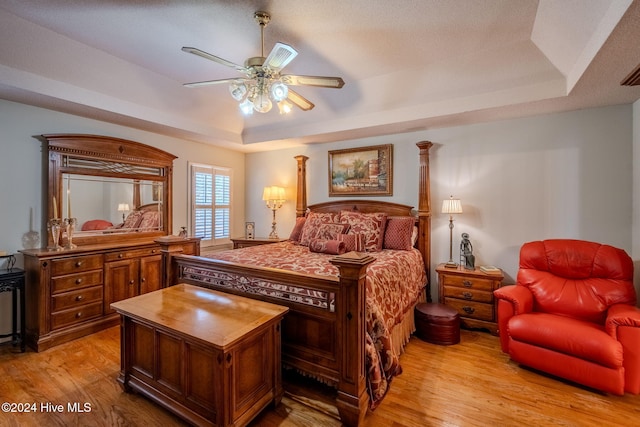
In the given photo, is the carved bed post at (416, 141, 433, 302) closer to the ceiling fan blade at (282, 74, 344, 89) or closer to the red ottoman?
the red ottoman

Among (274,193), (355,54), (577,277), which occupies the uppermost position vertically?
(355,54)

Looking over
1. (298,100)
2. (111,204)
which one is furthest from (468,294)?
(111,204)

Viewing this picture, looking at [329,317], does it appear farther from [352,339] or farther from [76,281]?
[76,281]

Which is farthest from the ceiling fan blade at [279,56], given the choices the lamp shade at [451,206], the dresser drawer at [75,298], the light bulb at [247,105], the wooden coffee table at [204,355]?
the dresser drawer at [75,298]

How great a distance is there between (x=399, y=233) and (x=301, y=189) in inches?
74.1

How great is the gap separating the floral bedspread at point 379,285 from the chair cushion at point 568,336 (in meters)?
0.95

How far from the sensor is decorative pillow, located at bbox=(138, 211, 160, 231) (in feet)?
13.0

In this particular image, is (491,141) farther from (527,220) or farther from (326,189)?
(326,189)

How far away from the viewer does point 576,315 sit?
2.47 meters

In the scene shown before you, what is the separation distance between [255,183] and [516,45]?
14.0 ft

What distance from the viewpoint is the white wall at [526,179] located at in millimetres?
2873

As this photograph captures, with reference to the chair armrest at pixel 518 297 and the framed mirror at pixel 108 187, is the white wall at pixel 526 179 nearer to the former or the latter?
the chair armrest at pixel 518 297

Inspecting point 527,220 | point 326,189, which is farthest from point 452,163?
point 326,189

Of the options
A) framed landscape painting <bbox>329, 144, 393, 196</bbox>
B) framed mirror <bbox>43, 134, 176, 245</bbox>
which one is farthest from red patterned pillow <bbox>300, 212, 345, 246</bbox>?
framed mirror <bbox>43, 134, 176, 245</bbox>
